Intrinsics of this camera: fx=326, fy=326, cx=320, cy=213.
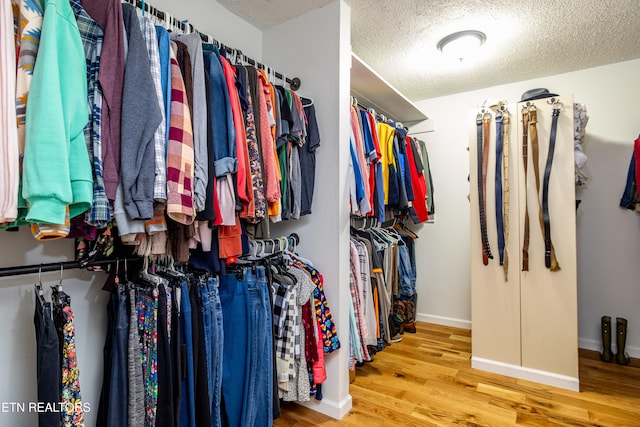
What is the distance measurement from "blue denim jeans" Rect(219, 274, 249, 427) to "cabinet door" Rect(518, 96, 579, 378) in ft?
6.20

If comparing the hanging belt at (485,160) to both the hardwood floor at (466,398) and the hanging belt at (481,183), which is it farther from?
the hardwood floor at (466,398)

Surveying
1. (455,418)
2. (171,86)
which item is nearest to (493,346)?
(455,418)

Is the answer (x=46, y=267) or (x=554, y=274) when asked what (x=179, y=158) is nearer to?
(x=46, y=267)

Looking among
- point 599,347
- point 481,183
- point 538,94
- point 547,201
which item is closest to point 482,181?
point 481,183

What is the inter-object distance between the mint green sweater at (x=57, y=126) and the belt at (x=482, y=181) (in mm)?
2302

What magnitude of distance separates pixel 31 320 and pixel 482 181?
2574 mm

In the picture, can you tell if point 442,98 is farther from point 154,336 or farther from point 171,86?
point 154,336

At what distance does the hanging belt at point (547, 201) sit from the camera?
211 cm

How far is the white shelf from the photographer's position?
2.23 metres

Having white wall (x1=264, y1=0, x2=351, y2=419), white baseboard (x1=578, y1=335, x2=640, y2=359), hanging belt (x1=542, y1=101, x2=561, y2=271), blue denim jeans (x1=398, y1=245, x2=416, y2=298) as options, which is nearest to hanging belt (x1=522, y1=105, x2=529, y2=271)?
hanging belt (x1=542, y1=101, x2=561, y2=271)

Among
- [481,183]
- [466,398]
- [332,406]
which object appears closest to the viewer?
[332,406]

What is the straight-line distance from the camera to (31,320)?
116cm

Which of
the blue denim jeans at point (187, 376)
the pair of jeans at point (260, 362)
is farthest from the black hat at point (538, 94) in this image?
the blue denim jeans at point (187, 376)

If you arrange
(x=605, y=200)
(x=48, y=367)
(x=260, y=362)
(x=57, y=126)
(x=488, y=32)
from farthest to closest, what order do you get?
(x=605, y=200) → (x=488, y=32) → (x=260, y=362) → (x=48, y=367) → (x=57, y=126)
